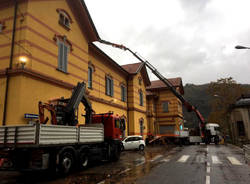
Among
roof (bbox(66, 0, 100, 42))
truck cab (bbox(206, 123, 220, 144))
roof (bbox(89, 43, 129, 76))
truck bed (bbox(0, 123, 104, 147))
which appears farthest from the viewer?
truck cab (bbox(206, 123, 220, 144))

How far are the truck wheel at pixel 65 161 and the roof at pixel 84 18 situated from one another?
37.1 ft

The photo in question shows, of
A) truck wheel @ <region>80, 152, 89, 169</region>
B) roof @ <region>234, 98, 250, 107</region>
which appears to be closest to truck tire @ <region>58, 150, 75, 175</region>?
A: truck wheel @ <region>80, 152, 89, 169</region>

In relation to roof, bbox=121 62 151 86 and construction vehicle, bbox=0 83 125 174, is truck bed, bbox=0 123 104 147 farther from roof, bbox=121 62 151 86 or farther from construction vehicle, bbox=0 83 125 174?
roof, bbox=121 62 151 86

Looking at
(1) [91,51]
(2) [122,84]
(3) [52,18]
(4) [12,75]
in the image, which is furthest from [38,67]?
(2) [122,84]

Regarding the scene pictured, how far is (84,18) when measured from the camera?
1688cm

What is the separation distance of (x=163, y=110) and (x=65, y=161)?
31.0 meters

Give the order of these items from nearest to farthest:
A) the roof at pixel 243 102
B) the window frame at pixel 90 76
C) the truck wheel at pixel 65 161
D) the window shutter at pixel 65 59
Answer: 1. the truck wheel at pixel 65 161
2. the window shutter at pixel 65 59
3. the window frame at pixel 90 76
4. the roof at pixel 243 102

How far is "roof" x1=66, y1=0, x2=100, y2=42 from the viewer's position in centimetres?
1599

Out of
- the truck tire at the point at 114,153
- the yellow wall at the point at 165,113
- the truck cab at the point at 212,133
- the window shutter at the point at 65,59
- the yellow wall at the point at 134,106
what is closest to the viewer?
the truck tire at the point at 114,153

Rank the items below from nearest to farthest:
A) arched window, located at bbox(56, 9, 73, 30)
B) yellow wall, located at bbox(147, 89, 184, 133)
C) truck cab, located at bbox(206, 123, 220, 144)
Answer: arched window, located at bbox(56, 9, 73, 30), truck cab, located at bbox(206, 123, 220, 144), yellow wall, located at bbox(147, 89, 184, 133)

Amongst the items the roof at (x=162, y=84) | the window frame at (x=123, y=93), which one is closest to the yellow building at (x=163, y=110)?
the roof at (x=162, y=84)

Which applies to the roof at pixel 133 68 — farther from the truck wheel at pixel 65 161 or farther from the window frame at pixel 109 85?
the truck wheel at pixel 65 161

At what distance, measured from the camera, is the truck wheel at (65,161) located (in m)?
8.62

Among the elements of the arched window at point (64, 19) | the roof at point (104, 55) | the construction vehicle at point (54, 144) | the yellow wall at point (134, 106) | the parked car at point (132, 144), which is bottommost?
the parked car at point (132, 144)
